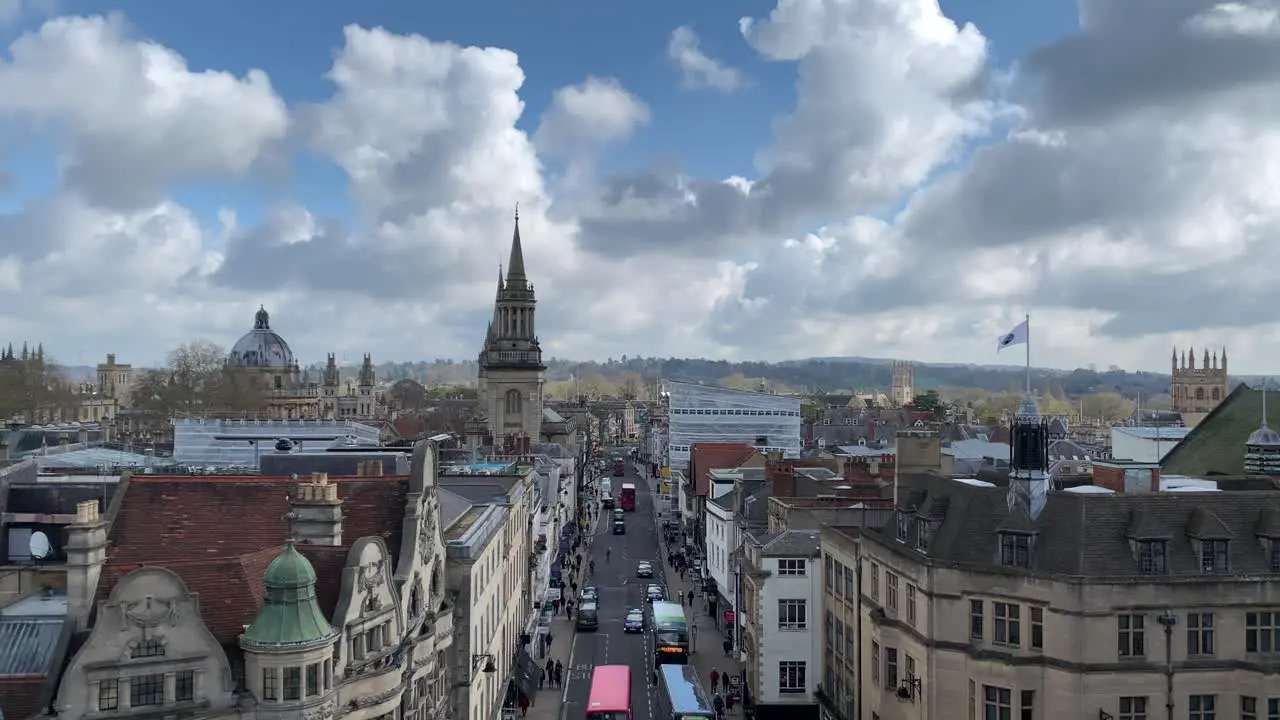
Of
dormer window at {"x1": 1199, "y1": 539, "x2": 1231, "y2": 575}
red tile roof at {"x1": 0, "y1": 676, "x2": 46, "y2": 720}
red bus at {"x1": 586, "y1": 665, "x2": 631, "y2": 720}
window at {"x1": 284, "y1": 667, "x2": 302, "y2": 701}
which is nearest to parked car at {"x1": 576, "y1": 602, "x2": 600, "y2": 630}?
red bus at {"x1": 586, "y1": 665, "x2": 631, "y2": 720}

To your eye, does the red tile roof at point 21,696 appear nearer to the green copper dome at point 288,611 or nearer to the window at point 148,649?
the window at point 148,649

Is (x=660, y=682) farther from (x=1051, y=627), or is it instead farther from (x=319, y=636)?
(x=319, y=636)

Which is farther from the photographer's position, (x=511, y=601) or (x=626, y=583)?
(x=626, y=583)

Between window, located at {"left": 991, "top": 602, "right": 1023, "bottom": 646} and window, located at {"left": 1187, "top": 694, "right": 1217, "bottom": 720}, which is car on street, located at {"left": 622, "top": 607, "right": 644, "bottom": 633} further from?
window, located at {"left": 1187, "top": 694, "right": 1217, "bottom": 720}

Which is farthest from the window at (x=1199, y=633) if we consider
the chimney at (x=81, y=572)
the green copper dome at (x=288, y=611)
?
the chimney at (x=81, y=572)

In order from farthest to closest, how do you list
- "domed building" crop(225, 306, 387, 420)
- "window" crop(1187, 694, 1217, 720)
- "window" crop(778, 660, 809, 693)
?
"domed building" crop(225, 306, 387, 420), "window" crop(778, 660, 809, 693), "window" crop(1187, 694, 1217, 720)

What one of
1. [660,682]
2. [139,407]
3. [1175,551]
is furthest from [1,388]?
[1175,551]
